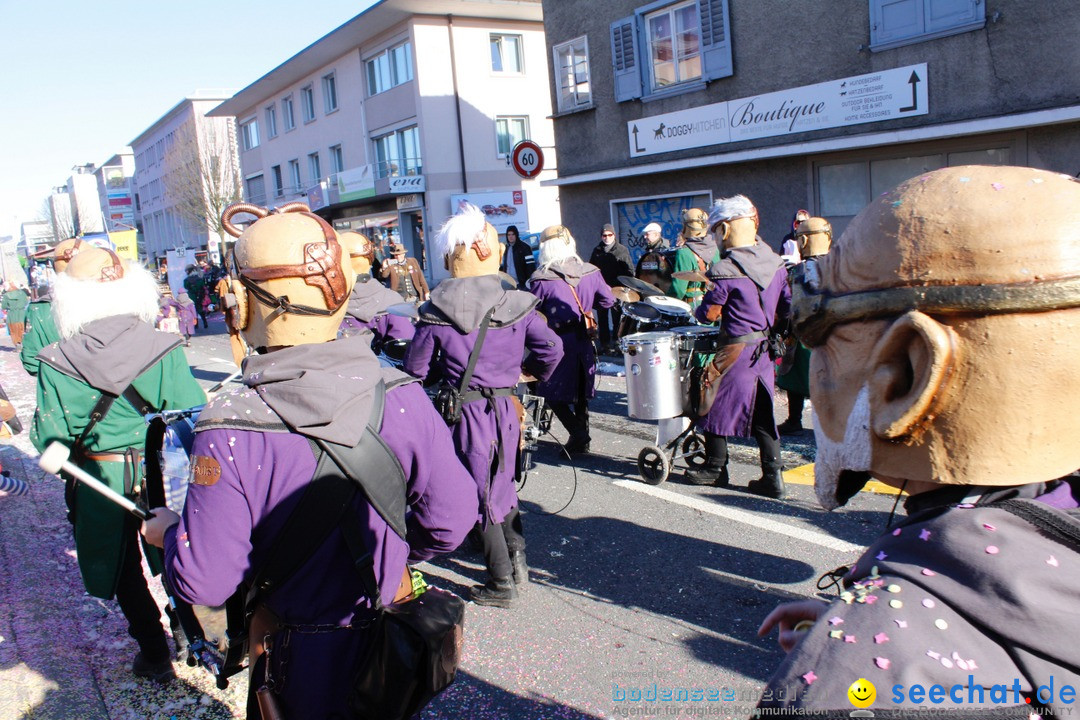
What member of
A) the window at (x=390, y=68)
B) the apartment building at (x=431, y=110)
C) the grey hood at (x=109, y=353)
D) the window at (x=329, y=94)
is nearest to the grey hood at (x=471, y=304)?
the grey hood at (x=109, y=353)

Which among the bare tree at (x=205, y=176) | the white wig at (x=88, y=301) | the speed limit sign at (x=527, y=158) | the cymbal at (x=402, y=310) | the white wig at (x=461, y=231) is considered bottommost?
the cymbal at (x=402, y=310)

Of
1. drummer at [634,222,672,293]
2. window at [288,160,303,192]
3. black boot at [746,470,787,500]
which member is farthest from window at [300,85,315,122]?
black boot at [746,470,787,500]

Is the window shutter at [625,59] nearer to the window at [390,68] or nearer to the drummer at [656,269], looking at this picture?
the drummer at [656,269]

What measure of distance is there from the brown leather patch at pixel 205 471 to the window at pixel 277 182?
38.7 metres

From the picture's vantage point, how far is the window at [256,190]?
40.1 metres

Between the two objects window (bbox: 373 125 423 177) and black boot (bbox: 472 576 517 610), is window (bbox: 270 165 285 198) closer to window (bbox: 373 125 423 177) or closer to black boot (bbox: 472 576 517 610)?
window (bbox: 373 125 423 177)

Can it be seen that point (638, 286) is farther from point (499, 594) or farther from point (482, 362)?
point (499, 594)

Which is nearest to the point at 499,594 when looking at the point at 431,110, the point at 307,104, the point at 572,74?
the point at 572,74

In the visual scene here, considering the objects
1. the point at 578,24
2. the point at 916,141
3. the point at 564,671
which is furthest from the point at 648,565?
the point at 578,24

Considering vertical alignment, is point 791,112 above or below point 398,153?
below

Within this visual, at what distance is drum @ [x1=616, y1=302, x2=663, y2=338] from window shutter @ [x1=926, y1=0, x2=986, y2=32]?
711 cm

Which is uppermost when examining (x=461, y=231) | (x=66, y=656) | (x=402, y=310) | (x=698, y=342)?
(x=461, y=231)

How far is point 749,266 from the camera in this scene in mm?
5230

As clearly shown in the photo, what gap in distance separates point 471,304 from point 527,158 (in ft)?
28.5
